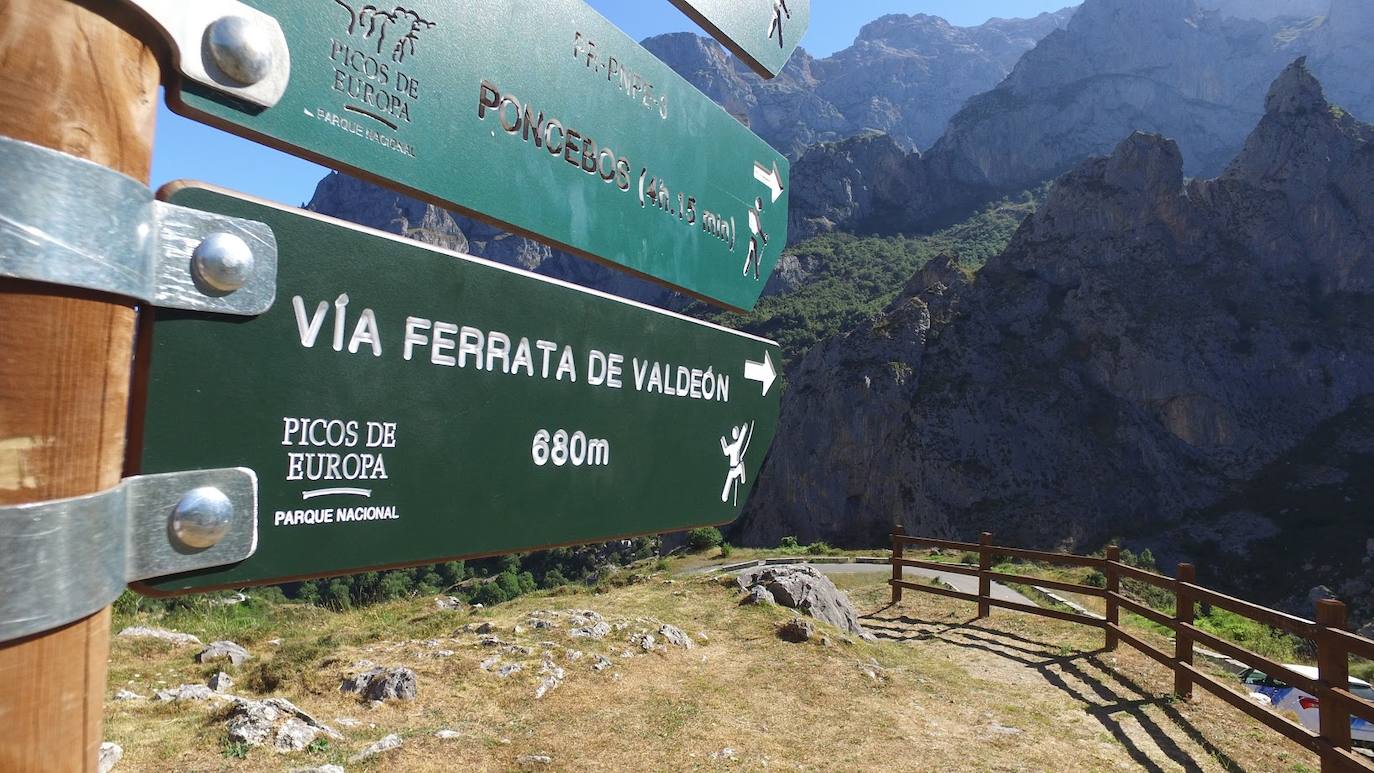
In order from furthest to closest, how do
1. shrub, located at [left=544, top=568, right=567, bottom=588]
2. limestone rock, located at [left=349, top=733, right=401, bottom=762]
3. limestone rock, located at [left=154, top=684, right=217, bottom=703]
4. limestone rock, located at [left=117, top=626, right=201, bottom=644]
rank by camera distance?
shrub, located at [left=544, top=568, right=567, bottom=588], limestone rock, located at [left=117, top=626, right=201, bottom=644], limestone rock, located at [left=154, top=684, right=217, bottom=703], limestone rock, located at [left=349, top=733, right=401, bottom=762]

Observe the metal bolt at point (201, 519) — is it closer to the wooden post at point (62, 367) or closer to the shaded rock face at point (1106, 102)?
the wooden post at point (62, 367)

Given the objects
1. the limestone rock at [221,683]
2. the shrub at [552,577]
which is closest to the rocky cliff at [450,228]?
the shrub at [552,577]

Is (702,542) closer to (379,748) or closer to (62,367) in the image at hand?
(379,748)

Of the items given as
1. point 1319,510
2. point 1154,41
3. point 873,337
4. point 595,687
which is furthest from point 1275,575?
point 1154,41

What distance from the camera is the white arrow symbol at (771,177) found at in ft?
8.49

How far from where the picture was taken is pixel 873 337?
191ft

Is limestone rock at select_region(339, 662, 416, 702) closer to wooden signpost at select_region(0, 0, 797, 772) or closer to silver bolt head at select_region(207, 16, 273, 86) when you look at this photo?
wooden signpost at select_region(0, 0, 797, 772)

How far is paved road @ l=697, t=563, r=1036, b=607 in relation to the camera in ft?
46.6

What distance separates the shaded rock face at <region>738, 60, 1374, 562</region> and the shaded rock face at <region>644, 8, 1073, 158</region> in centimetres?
9543

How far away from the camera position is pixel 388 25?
1361mm

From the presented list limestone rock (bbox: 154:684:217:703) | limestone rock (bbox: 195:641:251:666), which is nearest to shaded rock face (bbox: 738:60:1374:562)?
limestone rock (bbox: 195:641:251:666)

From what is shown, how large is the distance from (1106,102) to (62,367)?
13064cm

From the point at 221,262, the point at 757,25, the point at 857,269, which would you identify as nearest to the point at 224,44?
the point at 221,262

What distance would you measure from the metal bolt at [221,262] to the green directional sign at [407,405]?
5 centimetres
